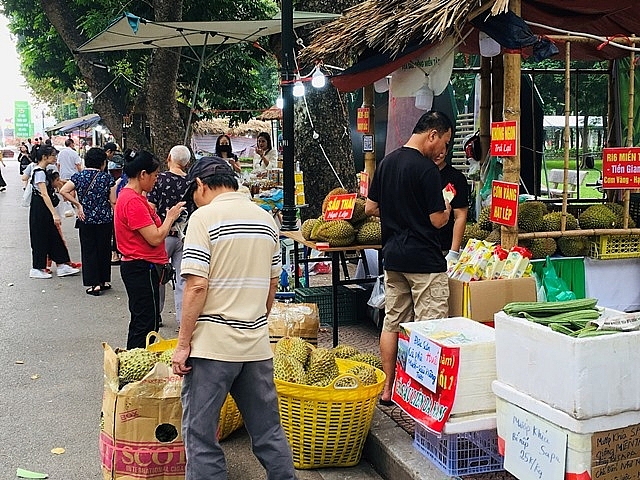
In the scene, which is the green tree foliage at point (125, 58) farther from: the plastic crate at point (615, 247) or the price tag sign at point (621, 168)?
the plastic crate at point (615, 247)

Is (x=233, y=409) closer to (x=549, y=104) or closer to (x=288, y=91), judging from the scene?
(x=288, y=91)

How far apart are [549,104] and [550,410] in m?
27.8

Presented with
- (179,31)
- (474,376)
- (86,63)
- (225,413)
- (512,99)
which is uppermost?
(86,63)

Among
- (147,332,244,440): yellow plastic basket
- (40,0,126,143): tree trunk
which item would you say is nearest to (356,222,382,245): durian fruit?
(147,332,244,440): yellow plastic basket

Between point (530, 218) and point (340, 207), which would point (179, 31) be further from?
point (530, 218)

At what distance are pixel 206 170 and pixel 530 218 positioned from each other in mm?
3156

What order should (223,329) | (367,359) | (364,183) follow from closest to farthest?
(223,329)
(367,359)
(364,183)

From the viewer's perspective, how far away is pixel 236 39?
10305mm

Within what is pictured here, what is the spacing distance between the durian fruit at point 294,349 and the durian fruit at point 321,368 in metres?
0.06

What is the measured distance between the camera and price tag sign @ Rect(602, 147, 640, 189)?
18.3ft

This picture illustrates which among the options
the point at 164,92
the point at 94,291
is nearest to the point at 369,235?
the point at 94,291

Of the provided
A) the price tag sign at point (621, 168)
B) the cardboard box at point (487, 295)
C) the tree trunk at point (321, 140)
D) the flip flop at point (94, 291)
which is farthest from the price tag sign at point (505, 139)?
the flip flop at point (94, 291)

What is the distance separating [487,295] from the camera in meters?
4.66

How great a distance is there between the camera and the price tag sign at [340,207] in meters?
6.34
